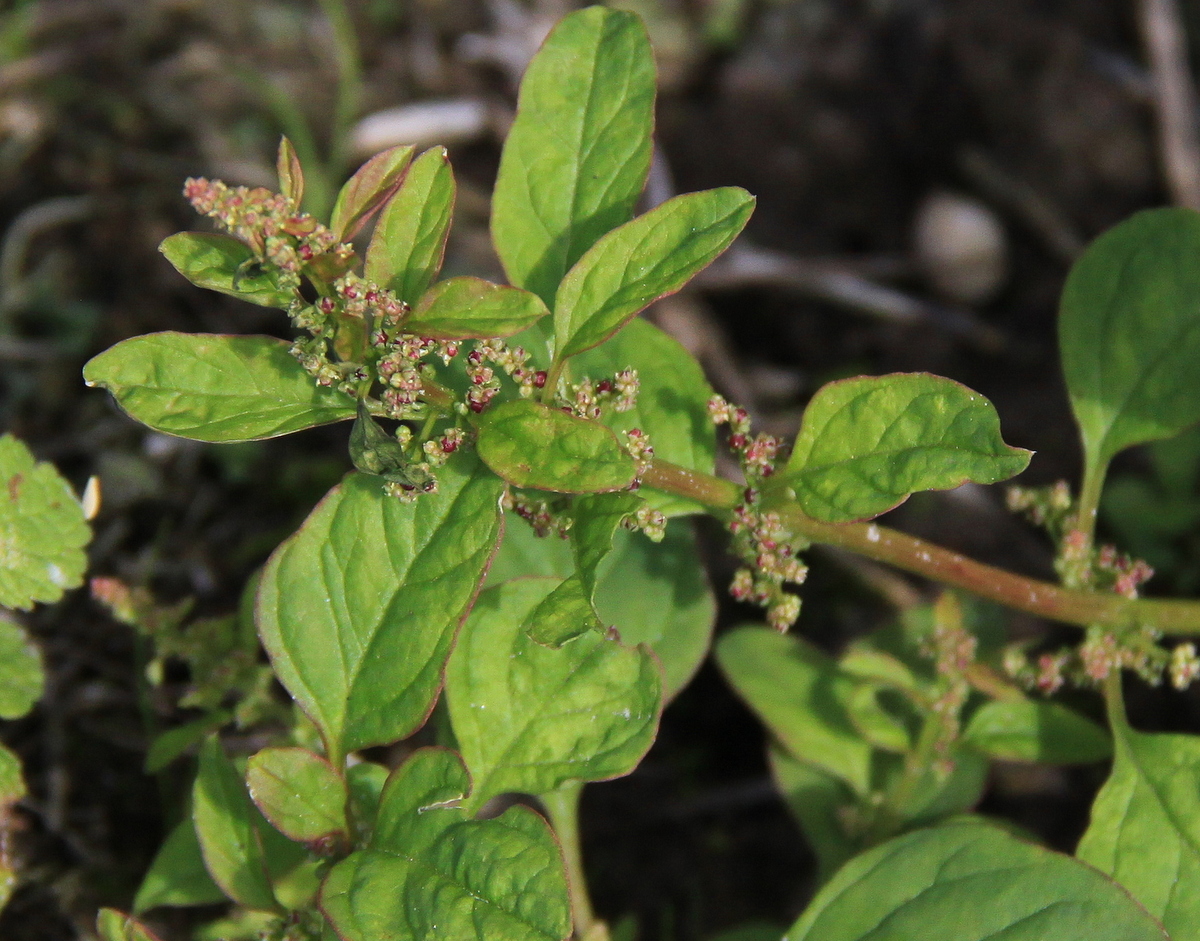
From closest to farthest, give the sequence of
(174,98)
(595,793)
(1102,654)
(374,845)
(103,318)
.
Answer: (374,845) → (1102,654) → (595,793) → (103,318) → (174,98)

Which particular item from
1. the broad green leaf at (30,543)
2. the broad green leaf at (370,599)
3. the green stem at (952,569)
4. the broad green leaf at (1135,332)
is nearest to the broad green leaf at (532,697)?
the broad green leaf at (370,599)

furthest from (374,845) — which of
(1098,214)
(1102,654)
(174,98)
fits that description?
(1098,214)

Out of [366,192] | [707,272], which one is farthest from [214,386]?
[707,272]

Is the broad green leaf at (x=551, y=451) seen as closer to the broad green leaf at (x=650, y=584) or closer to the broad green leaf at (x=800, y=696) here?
the broad green leaf at (x=650, y=584)

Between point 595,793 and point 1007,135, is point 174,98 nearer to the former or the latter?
point 595,793

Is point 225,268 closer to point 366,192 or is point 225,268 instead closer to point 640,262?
point 366,192
